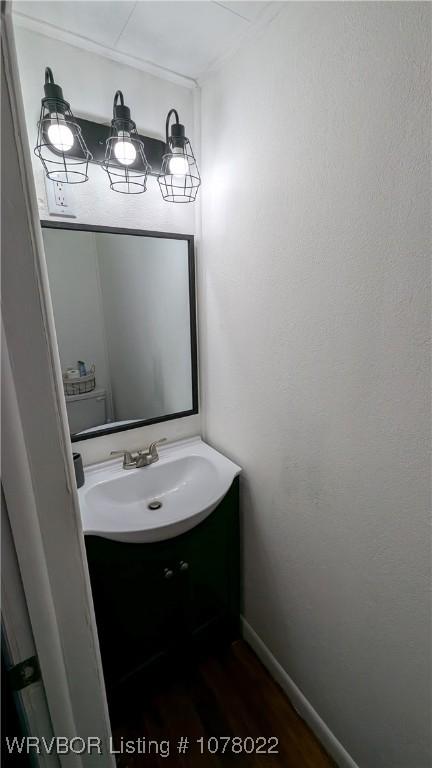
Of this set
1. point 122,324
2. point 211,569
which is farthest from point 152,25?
point 211,569

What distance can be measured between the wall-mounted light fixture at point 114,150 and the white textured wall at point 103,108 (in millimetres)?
37

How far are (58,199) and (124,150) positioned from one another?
0.92ft

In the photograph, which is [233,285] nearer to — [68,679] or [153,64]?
[153,64]

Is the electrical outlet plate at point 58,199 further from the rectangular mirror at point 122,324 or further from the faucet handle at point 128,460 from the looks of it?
the faucet handle at point 128,460

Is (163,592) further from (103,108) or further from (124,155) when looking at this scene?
(103,108)

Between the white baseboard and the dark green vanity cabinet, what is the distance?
0.50 ft

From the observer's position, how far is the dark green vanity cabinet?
1.13 metres

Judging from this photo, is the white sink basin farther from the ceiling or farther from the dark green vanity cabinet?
the ceiling

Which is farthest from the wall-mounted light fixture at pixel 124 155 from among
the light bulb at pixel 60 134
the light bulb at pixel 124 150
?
the light bulb at pixel 60 134

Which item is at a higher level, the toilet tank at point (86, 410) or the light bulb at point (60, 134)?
the light bulb at point (60, 134)

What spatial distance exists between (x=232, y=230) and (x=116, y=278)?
500 mm

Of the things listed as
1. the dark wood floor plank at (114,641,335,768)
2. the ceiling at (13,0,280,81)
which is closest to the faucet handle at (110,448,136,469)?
the dark wood floor plank at (114,641,335,768)

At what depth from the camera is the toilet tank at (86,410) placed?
4.40 feet

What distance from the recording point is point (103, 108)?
1181 mm
